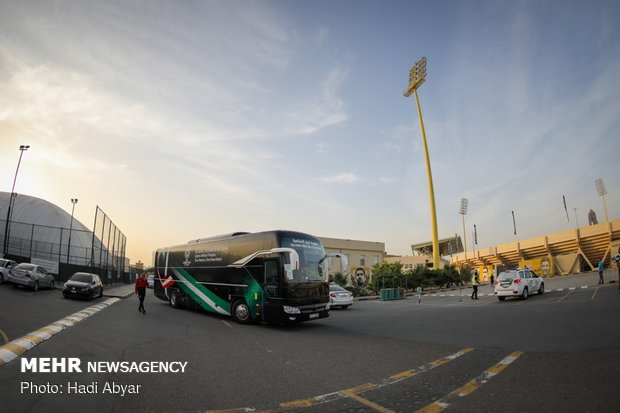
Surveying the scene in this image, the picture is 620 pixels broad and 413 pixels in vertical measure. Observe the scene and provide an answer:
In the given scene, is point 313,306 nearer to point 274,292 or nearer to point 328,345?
point 274,292

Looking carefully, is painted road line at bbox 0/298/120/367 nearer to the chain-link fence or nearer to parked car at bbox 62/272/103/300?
parked car at bbox 62/272/103/300

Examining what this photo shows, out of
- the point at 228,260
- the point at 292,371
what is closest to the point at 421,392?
the point at 292,371

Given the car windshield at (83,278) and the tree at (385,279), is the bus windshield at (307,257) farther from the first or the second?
the tree at (385,279)

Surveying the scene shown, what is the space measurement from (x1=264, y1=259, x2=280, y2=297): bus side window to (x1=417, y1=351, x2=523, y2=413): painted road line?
23.3 feet

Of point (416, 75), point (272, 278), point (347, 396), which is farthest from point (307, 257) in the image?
point (416, 75)

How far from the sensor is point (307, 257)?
40.7 ft

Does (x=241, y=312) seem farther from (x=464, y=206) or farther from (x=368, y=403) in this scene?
(x=464, y=206)

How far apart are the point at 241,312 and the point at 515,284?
15.3 meters

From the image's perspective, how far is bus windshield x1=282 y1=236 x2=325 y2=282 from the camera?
39.2 feet

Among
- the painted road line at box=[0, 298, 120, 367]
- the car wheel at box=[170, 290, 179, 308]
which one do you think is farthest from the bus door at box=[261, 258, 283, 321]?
the car wheel at box=[170, 290, 179, 308]

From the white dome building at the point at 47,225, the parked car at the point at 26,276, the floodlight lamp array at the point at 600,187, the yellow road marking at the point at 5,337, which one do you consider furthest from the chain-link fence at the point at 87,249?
the floodlight lamp array at the point at 600,187

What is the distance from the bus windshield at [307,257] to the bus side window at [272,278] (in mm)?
609

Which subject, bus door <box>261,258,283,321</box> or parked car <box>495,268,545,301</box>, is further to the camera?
parked car <box>495,268,545,301</box>

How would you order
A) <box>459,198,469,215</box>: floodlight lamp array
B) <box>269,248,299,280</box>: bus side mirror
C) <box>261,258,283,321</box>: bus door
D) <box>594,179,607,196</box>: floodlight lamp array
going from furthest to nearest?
<box>459,198,469,215</box>: floodlight lamp array < <box>594,179,607,196</box>: floodlight lamp array < <box>261,258,283,321</box>: bus door < <box>269,248,299,280</box>: bus side mirror
